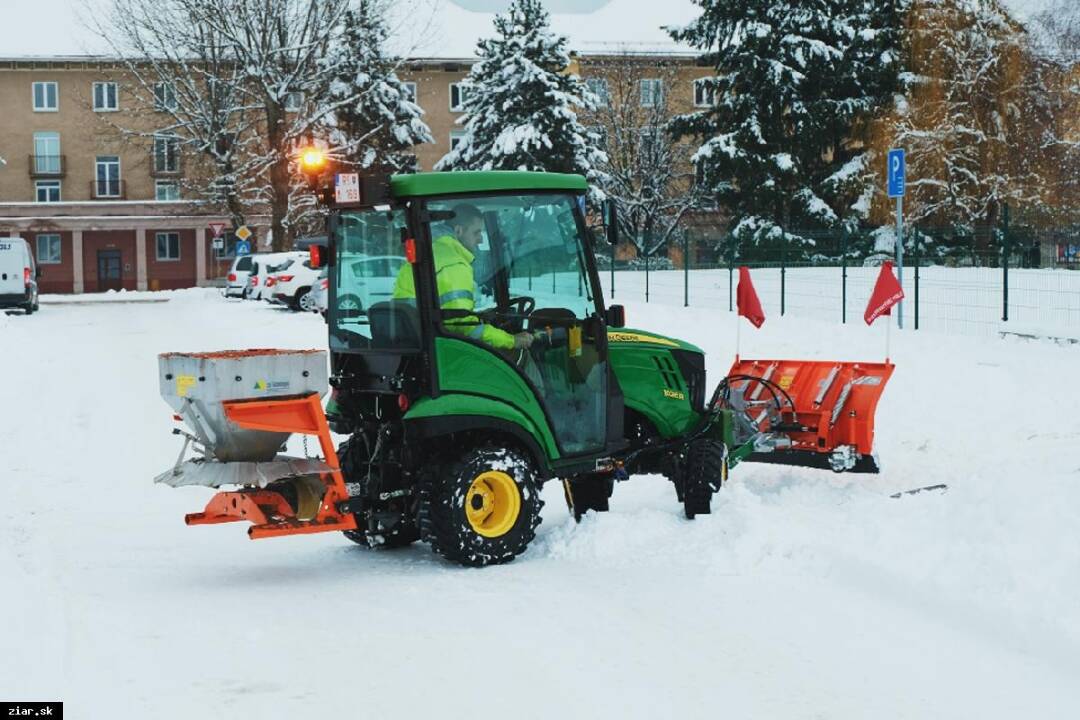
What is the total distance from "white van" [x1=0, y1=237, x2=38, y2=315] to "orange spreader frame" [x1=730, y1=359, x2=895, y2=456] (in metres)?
29.9

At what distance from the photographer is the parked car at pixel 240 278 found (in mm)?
45250

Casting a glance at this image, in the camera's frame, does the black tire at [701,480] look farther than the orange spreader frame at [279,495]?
Yes

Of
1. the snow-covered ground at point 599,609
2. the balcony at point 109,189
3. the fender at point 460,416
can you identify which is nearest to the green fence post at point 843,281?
the snow-covered ground at point 599,609

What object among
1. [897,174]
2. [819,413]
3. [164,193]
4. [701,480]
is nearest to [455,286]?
[701,480]

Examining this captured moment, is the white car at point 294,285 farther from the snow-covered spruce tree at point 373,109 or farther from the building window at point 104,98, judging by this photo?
the building window at point 104,98

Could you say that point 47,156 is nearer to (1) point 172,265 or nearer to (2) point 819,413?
(1) point 172,265

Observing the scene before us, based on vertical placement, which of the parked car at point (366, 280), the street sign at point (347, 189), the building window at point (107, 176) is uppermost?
the building window at point (107, 176)

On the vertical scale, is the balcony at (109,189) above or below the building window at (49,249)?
above

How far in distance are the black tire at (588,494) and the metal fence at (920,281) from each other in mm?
9000

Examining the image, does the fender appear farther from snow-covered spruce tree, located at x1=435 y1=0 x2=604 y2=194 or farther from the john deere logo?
snow-covered spruce tree, located at x1=435 y1=0 x2=604 y2=194

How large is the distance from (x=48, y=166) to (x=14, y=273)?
40.6 metres

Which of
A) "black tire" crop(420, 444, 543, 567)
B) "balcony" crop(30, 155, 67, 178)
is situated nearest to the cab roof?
"black tire" crop(420, 444, 543, 567)

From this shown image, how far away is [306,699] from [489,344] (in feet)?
10.1

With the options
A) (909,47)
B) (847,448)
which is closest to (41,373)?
(847,448)
